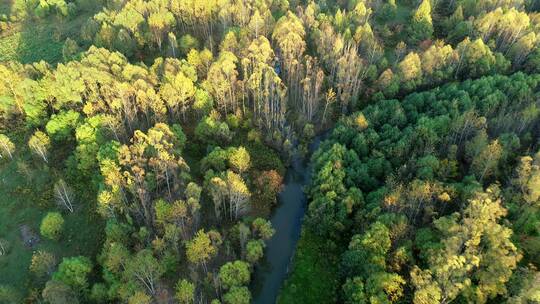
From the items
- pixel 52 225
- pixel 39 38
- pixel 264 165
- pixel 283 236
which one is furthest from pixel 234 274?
pixel 39 38

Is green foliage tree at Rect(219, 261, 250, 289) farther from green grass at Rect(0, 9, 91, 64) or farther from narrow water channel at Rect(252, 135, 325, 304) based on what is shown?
green grass at Rect(0, 9, 91, 64)

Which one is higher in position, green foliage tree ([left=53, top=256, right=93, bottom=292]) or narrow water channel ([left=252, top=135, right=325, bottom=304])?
green foliage tree ([left=53, top=256, right=93, bottom=292])

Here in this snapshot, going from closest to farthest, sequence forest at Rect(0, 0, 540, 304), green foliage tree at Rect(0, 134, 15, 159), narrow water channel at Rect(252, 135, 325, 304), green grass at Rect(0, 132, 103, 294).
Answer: forest at Rect(0, 0, 540, 304)
green grass at Rect(0, 132, 103, 294)
narrow water channel at Rect(252, 135, 325, 304)
green foliage tree at Rect(0, 134, 15, 159)

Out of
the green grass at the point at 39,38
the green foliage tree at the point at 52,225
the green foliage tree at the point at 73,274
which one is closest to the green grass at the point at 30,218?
the green foliage tree at the point at 52,225

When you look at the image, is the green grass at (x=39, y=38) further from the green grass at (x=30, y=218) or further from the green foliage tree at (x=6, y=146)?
the green grass at (x=30, y=218)

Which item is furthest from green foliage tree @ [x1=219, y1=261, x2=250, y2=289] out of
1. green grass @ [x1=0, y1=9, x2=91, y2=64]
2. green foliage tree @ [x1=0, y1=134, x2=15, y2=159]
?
green grass @ [x1=0, y1=9, x2=91, y2=64]

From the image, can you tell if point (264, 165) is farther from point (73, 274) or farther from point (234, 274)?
point (73, 274)

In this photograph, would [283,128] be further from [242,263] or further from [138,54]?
[138,54]
